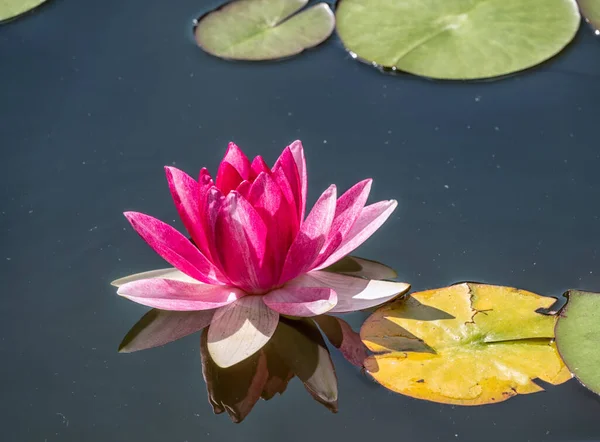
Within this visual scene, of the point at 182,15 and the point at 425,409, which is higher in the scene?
the point at 182,15

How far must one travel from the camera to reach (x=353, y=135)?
2.48 m

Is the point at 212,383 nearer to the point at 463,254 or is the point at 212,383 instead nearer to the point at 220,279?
the point at 220,279

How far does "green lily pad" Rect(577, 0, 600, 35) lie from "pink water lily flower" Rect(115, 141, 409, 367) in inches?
52.1

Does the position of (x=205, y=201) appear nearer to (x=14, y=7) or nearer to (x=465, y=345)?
(x=465, y=345)

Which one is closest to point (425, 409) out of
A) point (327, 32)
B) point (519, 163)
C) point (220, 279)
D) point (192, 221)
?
point (220, 279)

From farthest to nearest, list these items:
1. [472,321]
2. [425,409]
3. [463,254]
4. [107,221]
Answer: [107,221] < [463,254] < [472,321] < [425,409]

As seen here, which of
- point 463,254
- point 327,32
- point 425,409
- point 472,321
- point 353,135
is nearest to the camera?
point 425,409

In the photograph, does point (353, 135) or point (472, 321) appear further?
point (353, 135)

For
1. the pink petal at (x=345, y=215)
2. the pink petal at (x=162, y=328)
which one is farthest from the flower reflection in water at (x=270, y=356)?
the pink petal at (x=345, y=215)

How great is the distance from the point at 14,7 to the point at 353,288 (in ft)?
6.49

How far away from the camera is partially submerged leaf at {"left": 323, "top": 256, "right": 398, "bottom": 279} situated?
6.60 feet

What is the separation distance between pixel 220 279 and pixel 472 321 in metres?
0.63

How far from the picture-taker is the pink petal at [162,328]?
75.6 inches

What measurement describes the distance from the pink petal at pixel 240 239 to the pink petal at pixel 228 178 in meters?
0.14
